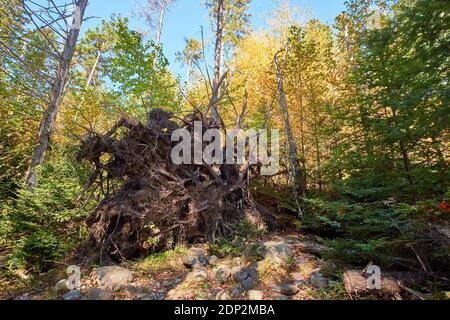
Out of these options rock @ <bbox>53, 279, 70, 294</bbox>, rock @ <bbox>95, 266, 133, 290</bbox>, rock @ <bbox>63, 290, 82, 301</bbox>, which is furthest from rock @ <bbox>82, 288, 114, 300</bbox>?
rock @ <bbox>53, 279, 70, 294</bbox>

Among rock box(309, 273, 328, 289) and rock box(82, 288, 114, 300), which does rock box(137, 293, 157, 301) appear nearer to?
rock box(82, 288, 114, 300)

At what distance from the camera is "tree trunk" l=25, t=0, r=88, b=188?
5781 millimetres

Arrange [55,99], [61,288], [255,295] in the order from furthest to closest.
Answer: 1. [55,99]
2. [61,288]
3. [255,295]

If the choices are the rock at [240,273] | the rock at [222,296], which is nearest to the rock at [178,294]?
the rock at [222,296]

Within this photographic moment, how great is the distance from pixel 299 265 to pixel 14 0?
33.3 feet

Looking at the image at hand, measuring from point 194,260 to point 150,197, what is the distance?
157 cm

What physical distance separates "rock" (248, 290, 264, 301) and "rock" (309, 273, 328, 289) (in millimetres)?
810

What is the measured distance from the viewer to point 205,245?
5.03 m

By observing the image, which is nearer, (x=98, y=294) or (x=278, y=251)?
(x=98, y=294)

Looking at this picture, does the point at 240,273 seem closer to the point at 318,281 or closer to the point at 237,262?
the point at 237,262

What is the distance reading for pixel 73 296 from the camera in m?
3.09

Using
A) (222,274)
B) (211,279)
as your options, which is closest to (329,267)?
Result: (222,274)
